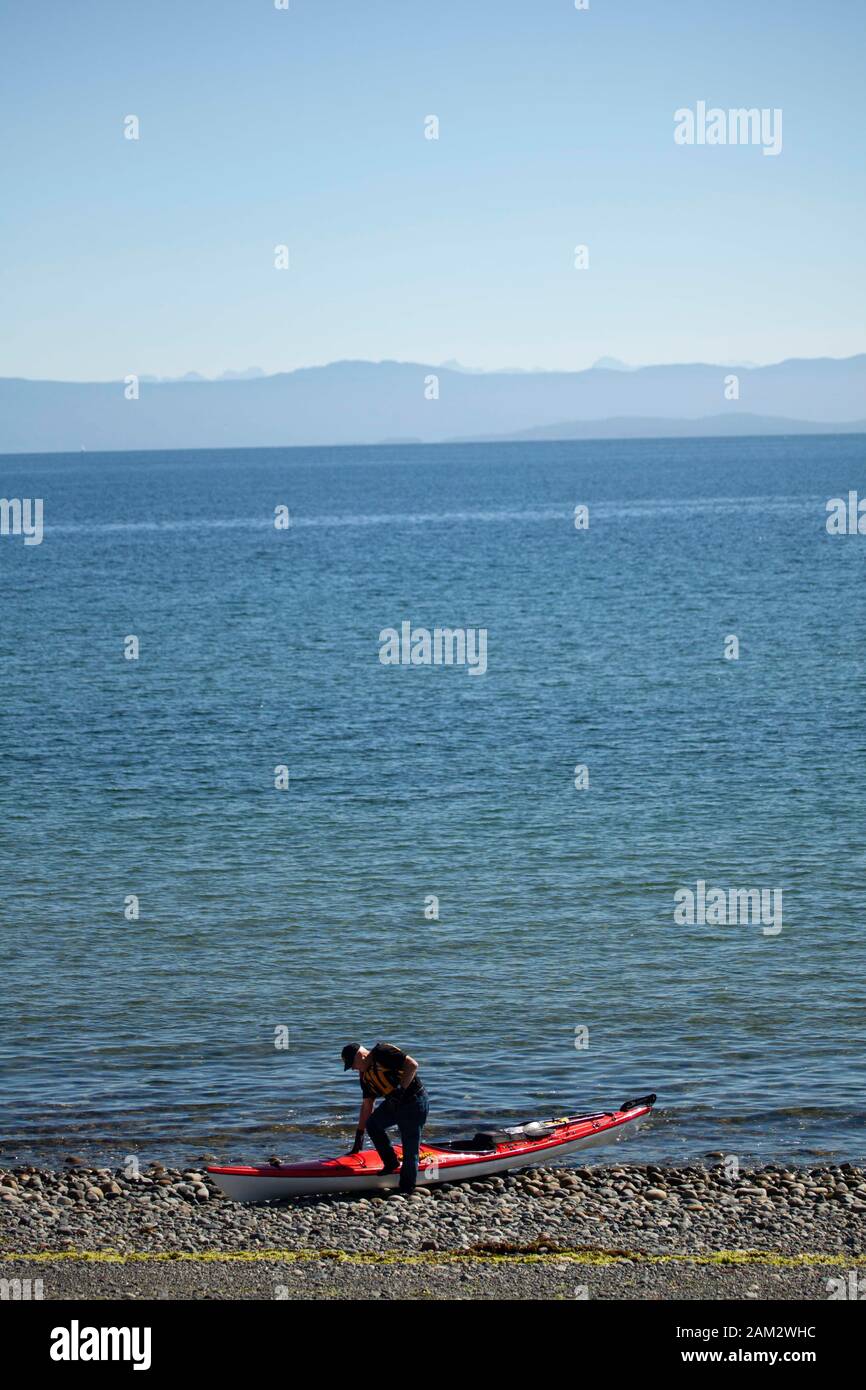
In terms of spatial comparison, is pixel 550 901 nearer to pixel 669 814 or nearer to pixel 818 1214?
pixel 669 814

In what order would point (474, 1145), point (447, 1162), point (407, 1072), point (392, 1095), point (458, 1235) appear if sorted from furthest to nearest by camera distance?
point (474, 1145) < point (447, 1162) < point (392, 1095) < point (407, 1072) < point (458, 1235)

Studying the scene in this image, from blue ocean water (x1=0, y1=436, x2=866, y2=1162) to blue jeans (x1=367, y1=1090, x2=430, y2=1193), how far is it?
2641 mm

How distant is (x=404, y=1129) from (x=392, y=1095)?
43 cm

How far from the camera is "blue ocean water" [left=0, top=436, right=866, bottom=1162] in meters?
21.8

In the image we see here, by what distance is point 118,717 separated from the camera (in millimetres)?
52656

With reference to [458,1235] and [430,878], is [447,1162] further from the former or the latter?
[430,878]

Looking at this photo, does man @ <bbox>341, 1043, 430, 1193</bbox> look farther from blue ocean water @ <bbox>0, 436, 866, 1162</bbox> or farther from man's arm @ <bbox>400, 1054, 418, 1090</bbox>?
blue ocean water @ <bbox>0, 436, 866, 1162</bbox>

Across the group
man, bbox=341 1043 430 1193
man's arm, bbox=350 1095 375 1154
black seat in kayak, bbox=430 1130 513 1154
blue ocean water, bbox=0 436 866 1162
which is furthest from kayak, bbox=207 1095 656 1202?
blue ocean water, bbox=0 436 866 1162

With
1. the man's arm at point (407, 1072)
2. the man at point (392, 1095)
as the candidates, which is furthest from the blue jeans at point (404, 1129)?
the man's arm at point (407, 1072)

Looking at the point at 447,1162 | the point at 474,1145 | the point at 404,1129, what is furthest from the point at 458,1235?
the point at 474,1145

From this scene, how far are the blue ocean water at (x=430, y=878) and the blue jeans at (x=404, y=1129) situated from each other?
264 centimetres

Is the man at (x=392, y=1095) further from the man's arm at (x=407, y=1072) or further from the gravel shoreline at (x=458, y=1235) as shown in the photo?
the gravel shoreline at (x=458, y=1235)

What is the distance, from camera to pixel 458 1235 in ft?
52.2
